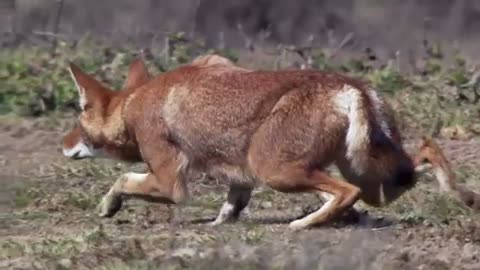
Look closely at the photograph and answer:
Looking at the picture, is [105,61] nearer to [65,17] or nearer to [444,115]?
[444,115]

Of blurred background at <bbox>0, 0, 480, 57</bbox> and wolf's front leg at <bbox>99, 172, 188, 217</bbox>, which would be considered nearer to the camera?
wolf's front leg at <bbox>99, 172, 188, 217</bbox>

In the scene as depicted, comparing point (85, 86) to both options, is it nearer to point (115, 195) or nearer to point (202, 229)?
point (115, 195)

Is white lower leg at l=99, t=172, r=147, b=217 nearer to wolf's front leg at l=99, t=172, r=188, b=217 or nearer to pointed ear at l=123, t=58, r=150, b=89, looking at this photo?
wolf's front leg at l=99, t=172, r=188, b=217

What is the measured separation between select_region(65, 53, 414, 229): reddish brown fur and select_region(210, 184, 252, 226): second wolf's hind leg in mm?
255

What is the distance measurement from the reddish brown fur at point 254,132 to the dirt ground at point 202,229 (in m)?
0.26

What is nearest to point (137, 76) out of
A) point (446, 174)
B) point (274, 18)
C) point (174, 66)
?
point (446, 174)

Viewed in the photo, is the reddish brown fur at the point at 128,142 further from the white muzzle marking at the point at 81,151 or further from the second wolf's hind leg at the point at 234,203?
the second wolf's hind leg at the point at 234,203

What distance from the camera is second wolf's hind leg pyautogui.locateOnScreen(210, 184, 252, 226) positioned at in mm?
9273

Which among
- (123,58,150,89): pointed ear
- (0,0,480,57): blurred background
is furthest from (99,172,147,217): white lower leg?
(0,0,480,57): blurred background

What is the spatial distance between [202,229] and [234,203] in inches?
22.5

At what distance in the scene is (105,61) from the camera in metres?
14.7

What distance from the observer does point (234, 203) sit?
368 inches

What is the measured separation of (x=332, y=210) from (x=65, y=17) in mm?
15235

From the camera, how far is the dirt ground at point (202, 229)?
7.13 meters
